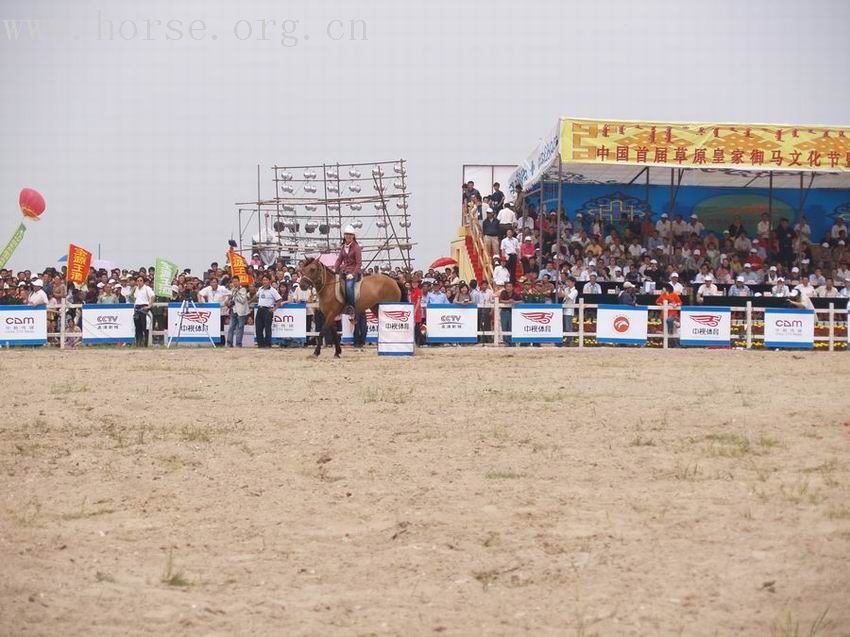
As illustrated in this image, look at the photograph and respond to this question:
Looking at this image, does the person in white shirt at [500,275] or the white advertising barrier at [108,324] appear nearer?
the white advertising barrier at [108,324]

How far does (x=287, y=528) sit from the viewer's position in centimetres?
928

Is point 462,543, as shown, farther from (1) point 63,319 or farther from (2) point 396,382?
(1) point 63,319

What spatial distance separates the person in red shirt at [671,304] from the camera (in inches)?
1094

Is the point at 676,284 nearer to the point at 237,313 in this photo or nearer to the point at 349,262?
the point at 349,262

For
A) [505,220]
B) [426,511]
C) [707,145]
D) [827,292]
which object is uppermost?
[707,145]

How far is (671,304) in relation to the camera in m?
27.9

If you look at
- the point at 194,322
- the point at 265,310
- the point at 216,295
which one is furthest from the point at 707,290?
the point at 194,322

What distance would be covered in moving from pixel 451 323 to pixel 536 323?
2.10 metres

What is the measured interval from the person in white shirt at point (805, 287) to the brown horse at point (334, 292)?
36.7 feet

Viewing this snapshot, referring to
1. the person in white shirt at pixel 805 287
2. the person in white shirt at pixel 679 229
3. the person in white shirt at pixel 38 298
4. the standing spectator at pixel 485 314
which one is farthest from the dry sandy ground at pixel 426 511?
the person in white shirt at pixel 679 229

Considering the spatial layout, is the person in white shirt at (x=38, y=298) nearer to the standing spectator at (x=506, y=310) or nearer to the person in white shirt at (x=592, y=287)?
the standing spectator at (x=506, y=310)

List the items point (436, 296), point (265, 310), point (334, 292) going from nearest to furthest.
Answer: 1. point (334, 292)
2. point (265, 310)
3. point (436, 296)

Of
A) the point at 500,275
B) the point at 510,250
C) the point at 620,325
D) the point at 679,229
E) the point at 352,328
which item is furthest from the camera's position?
the point at 679,229

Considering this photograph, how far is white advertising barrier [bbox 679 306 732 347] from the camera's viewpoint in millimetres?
27625
